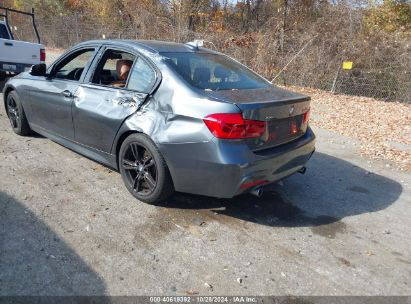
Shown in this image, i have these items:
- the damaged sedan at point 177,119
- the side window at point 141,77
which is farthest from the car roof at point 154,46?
the side window at point 141,77

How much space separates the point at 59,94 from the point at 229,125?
8.53 ft

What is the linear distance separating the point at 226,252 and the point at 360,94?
11054mm

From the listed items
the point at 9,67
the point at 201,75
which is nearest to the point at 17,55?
the point at 9,67

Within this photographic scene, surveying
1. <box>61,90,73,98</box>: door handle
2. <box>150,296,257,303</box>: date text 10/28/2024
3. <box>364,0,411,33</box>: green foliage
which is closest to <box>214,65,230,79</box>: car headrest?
<box>61,90,73,98</box>: door handle

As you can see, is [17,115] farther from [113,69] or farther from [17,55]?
[17,55]

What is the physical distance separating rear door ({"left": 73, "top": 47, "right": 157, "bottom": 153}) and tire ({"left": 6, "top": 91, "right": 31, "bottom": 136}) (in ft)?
5.33

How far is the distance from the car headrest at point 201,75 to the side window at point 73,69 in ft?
4.99

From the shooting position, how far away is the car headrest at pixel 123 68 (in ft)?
13.6

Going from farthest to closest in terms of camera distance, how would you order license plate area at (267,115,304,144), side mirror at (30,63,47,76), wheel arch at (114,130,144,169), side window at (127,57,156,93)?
1. side mirror at (30,63,47,76)
2. wheel arch at (114,130,144,169)
3. side window at (127,57,156,93)
4. license plate area at (267,115,304,144)

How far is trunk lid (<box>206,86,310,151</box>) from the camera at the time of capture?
126 inches

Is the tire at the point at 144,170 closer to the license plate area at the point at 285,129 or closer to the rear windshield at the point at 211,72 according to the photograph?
the rear windshield at the point at 211,72

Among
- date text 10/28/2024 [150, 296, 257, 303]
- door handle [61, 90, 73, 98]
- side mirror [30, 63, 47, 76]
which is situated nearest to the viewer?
date text 10/28/2024 [150, 296, 257, 303]

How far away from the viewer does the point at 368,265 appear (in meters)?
3.06

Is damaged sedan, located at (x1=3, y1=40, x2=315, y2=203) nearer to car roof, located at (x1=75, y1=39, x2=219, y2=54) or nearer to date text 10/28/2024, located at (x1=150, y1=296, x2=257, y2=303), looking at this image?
car roof, located at (x1=75, y1=39, x2=219, y2=54)
